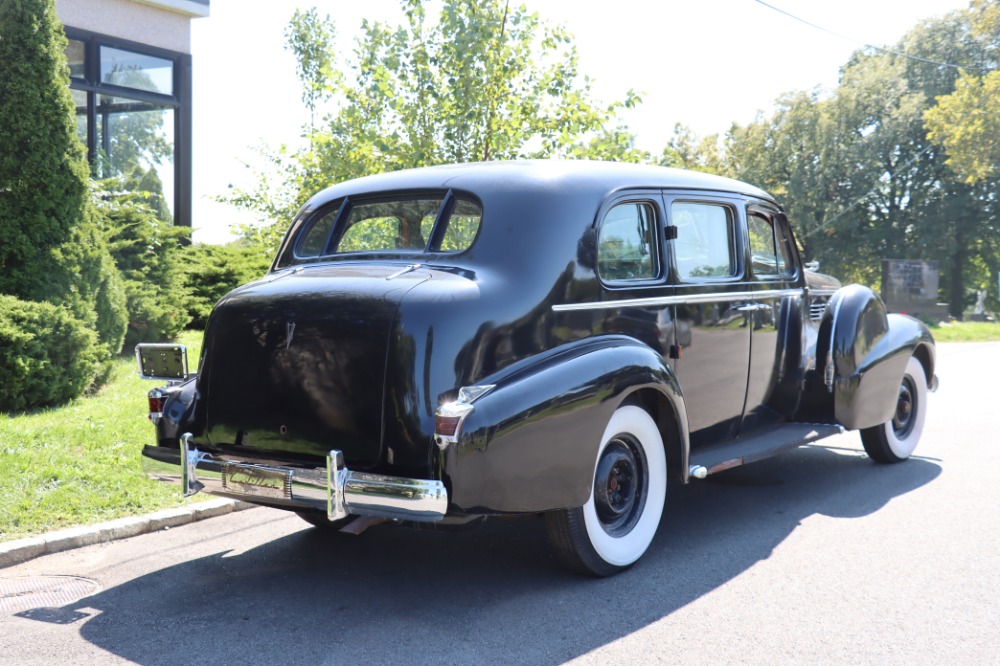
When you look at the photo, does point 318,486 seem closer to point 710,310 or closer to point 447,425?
point 447,425

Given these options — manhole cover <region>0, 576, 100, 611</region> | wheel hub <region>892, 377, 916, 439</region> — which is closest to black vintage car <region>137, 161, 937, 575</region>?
manhole cover <region>0, 576, 100, 611</region>

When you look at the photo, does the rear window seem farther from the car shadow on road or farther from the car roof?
the car shadow on road

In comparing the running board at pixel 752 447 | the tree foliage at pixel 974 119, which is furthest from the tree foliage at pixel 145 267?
the tree foliage at pixel 974 119

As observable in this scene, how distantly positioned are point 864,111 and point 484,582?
45299mm

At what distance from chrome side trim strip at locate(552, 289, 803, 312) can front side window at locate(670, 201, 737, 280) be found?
0.42 ft

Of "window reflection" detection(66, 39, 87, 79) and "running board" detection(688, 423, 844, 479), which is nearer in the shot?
"running board" detection(688, 423, 844, 479)

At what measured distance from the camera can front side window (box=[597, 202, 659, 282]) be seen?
4.98 metres

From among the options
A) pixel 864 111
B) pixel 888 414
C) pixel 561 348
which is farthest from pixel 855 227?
pixel 561 348

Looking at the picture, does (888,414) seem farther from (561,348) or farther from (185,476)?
(185,476)

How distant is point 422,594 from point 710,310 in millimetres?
2335

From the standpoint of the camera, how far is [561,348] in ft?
14.8

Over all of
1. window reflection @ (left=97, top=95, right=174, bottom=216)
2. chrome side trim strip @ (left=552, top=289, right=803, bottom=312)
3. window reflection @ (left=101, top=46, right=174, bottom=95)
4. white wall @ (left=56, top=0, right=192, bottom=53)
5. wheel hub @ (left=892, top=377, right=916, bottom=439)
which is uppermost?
white wall @ (left=56, top=0, right=192, bottom=53)

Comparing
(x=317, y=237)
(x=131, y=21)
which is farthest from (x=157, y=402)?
(x=131, y=21)

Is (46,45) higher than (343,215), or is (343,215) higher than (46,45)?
(46,45)
